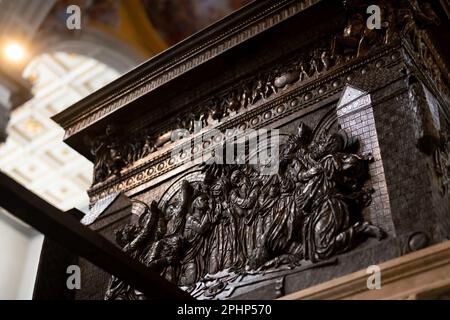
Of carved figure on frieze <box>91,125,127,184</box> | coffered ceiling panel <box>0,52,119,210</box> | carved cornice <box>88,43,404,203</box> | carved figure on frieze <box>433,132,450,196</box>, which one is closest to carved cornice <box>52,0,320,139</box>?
carved figure on frieze <box>91,125,127,184</box>

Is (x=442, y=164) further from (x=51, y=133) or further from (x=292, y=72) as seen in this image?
(x=51, y=133)

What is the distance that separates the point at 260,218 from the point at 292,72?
3.02 ft

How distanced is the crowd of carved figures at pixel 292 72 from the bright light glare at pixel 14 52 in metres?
5.03

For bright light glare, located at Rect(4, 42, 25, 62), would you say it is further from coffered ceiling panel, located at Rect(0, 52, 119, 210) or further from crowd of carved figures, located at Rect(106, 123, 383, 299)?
crowd of carved figures, located at Rect(106, 123, 383, 299)

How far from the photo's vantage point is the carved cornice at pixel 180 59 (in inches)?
166

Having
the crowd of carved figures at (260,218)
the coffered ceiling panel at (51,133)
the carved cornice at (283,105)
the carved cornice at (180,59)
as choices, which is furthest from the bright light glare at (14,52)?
the crowd of carved figures at (260,218)

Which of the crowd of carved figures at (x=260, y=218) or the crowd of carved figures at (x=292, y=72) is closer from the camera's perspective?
the crowd of carved figures at (x=260, y=218)

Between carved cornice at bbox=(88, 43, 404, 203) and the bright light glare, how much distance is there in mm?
5239

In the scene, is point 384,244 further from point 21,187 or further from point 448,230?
point 21,187

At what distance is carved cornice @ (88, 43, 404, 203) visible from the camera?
3.79 meters

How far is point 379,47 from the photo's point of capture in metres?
3.85

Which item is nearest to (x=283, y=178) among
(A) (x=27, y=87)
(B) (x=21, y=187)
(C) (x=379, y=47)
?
(C) (x=379, y=47)

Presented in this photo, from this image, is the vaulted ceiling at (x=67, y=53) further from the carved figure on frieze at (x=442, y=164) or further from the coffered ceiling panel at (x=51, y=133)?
the carved figure on frieze at (x=442, y=164)
